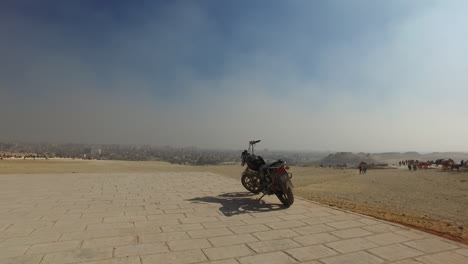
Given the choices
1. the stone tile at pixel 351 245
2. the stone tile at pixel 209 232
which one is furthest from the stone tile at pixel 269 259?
the stone tile at pixel 209 232

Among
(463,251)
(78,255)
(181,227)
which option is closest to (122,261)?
(78,255)

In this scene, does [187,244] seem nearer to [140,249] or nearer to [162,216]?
[140,249]

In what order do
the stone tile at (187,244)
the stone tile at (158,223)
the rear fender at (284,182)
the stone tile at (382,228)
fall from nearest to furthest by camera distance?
the stone tile at (187,244) → the stone tile at (382,228) → the stone tile at (158,223) → the rear fender at (284,182)

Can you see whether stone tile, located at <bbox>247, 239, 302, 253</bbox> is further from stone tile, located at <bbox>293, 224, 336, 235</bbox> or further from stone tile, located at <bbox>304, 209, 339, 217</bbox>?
stone tile, located at <bbox>304, 209, 339, 217</bbox>

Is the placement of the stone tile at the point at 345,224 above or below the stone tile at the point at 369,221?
below

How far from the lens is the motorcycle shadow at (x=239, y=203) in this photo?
6688mm

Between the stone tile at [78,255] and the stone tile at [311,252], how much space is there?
262 cm

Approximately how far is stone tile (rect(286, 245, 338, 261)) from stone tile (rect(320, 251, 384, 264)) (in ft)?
0.42

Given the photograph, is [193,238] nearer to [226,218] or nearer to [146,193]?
[226,218]

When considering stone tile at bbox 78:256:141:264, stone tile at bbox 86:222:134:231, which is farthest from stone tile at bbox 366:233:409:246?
stone tile at bbox 86:222:134:231

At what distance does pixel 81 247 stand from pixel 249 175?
5459 millimetres

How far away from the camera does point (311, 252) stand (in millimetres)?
4004

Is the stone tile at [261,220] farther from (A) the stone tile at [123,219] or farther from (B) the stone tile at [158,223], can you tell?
(A) the stone tile at [123,219]

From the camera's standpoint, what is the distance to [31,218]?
5.59 m
